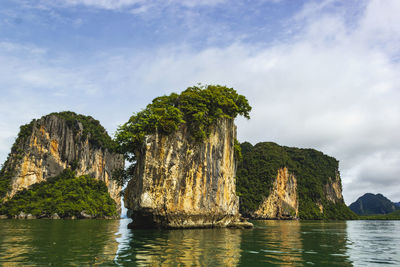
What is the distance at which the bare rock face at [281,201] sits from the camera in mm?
110250

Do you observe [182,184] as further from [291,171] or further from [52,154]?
[291,171]

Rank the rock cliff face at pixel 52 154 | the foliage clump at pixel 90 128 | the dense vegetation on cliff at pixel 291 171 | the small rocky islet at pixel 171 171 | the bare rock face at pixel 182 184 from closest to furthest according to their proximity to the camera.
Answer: the bare rock face at pixel 182 184, the small rocky islet at pixel 171 171, the rock cliff face at pixel 52 154, the foliage clump at pixel 90 128, the dense vegetation on cliff at pixel 291 171

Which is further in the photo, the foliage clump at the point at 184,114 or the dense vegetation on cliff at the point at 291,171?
the dense vegetation on cliff at the point at 291,171

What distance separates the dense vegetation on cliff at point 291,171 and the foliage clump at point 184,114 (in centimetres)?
7731

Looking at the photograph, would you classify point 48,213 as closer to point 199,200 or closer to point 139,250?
point 199,200

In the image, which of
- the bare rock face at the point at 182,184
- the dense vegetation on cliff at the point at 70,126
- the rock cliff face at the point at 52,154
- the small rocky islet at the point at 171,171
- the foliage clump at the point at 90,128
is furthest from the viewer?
the foliage clump at the point at 90,128

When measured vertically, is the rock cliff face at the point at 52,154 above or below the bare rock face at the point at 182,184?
above

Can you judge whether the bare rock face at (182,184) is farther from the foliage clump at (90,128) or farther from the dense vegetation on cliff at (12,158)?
the foliage clump at (90,128)

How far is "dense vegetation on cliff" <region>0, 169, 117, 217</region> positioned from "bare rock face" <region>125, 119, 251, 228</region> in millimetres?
47120

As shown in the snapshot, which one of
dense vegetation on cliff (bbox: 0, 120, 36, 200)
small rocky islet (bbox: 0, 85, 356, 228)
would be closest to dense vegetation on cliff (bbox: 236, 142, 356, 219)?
small rocky islet (bbox: 0, 85, 356, 228)

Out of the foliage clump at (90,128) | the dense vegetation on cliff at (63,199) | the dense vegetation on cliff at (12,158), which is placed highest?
the foliage clump at (90,128)

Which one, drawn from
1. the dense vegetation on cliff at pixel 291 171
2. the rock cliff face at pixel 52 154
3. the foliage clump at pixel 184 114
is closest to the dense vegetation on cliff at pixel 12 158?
the rock cliff face at pixel 52 154

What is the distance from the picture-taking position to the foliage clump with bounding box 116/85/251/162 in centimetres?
3059

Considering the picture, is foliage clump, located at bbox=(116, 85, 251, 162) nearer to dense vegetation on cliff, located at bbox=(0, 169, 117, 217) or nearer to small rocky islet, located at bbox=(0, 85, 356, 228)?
small rocky islet, located at bbox=(0, 85, 356, 228)
